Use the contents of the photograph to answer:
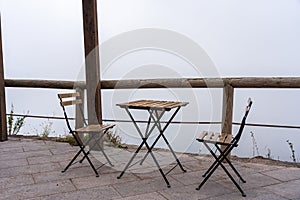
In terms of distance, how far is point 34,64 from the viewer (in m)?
5.09

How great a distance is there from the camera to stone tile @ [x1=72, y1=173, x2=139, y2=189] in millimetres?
2984

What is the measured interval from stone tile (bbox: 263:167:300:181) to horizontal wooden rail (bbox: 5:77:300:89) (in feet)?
2.94

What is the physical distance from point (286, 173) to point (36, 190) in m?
2.48

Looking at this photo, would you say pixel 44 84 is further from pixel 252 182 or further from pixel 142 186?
pixel 252 182

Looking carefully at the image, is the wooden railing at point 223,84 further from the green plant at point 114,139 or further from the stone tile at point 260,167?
the green plant at point 114,139

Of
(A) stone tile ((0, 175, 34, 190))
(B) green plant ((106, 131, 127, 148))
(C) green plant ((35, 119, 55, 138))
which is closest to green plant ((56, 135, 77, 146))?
(C) green plant ((35, 119, 55, 138))

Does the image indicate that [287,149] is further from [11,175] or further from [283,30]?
[11,175]

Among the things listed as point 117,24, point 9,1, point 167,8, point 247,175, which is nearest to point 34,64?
point 9,1

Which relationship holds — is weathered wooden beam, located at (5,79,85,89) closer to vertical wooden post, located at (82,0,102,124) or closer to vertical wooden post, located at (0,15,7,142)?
vertical wooden post, located at (0,15,7,142)

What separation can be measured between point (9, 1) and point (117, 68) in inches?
88.7

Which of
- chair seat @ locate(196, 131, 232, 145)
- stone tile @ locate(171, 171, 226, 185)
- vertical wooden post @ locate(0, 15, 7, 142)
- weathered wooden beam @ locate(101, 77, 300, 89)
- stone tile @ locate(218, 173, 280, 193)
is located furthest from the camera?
vertical wooden post @ locate(0, 15, 7, 142)

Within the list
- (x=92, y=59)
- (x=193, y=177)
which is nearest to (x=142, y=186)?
(x=193, y=177)

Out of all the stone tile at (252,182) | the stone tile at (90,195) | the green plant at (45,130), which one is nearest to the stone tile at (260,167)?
the stone tile at (252,182)

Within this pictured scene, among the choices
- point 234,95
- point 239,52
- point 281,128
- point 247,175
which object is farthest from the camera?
point 239,52
